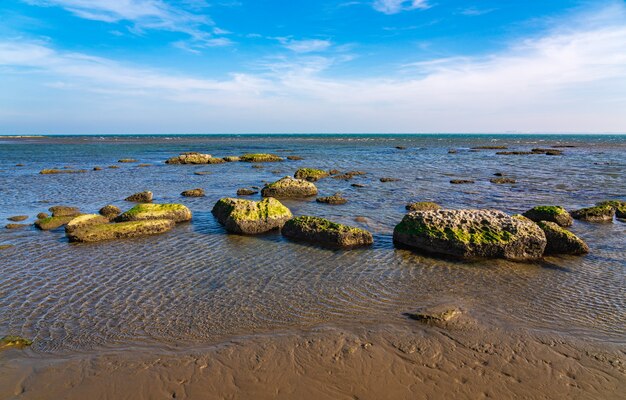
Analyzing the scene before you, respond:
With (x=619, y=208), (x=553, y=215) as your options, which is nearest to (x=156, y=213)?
(x=553, y=215)

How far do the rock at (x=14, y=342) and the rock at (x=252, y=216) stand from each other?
8.01m

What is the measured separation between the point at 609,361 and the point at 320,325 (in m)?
5.19

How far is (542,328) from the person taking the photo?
25.5 ft

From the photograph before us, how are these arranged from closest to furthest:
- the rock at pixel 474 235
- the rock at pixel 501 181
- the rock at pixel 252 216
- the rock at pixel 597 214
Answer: the rock at pixel 474 235 → the rock at pixel 252 216 → the rock at pixel 597 214 → the rock at pixel 501 181

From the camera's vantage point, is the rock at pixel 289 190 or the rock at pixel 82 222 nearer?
the rock at pixel 82 222

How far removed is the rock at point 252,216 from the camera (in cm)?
1471

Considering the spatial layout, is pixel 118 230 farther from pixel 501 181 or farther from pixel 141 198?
pixel 501 181

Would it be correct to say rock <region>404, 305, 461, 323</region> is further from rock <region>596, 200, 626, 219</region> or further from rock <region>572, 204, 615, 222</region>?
rock <region>596, 200, 626, 219</region>

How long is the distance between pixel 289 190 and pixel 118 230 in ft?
35.7

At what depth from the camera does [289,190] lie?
75.8 ft

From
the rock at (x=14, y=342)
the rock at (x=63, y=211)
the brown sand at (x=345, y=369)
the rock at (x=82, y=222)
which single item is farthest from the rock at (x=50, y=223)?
the brown sand at (x=345, y=369)

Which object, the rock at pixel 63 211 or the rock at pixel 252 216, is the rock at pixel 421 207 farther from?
the rock at pixel 63 211

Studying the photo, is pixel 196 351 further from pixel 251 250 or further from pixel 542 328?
pixel 542 328

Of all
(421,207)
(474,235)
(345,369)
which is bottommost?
(345,369)
